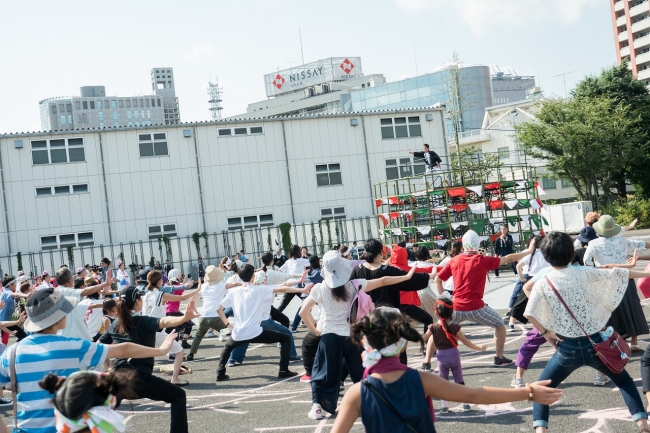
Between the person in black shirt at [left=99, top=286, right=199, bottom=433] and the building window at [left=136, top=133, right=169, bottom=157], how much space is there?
27.0m

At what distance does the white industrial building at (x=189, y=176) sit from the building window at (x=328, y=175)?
0.16 feet

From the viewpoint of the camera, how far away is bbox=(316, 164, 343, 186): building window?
3616 centimetres

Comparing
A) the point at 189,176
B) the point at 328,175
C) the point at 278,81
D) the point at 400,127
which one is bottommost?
the point at 328,175

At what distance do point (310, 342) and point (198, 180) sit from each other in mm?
26475

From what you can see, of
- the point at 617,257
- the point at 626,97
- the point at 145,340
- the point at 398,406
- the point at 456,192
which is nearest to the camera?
the point at 398,406

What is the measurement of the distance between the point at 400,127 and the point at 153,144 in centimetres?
1196

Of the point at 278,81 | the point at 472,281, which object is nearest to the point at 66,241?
the point at 472,281

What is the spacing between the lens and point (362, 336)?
434cm

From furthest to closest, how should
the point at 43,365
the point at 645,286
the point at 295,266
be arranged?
1. the point at 295,266
2. the point at 645,286
3. the point at 43,365

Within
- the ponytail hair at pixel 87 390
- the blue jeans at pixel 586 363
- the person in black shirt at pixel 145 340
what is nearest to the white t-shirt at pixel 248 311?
the person in black shirt at pixel 145 340

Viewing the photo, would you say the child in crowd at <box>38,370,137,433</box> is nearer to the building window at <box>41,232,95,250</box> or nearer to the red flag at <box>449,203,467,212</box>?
the red flag at <box>449,203,467,212</box>

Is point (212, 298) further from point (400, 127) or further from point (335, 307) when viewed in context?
point (400, 127)

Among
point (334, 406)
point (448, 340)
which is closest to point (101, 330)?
point (334, 406)

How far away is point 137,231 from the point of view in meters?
34.0
